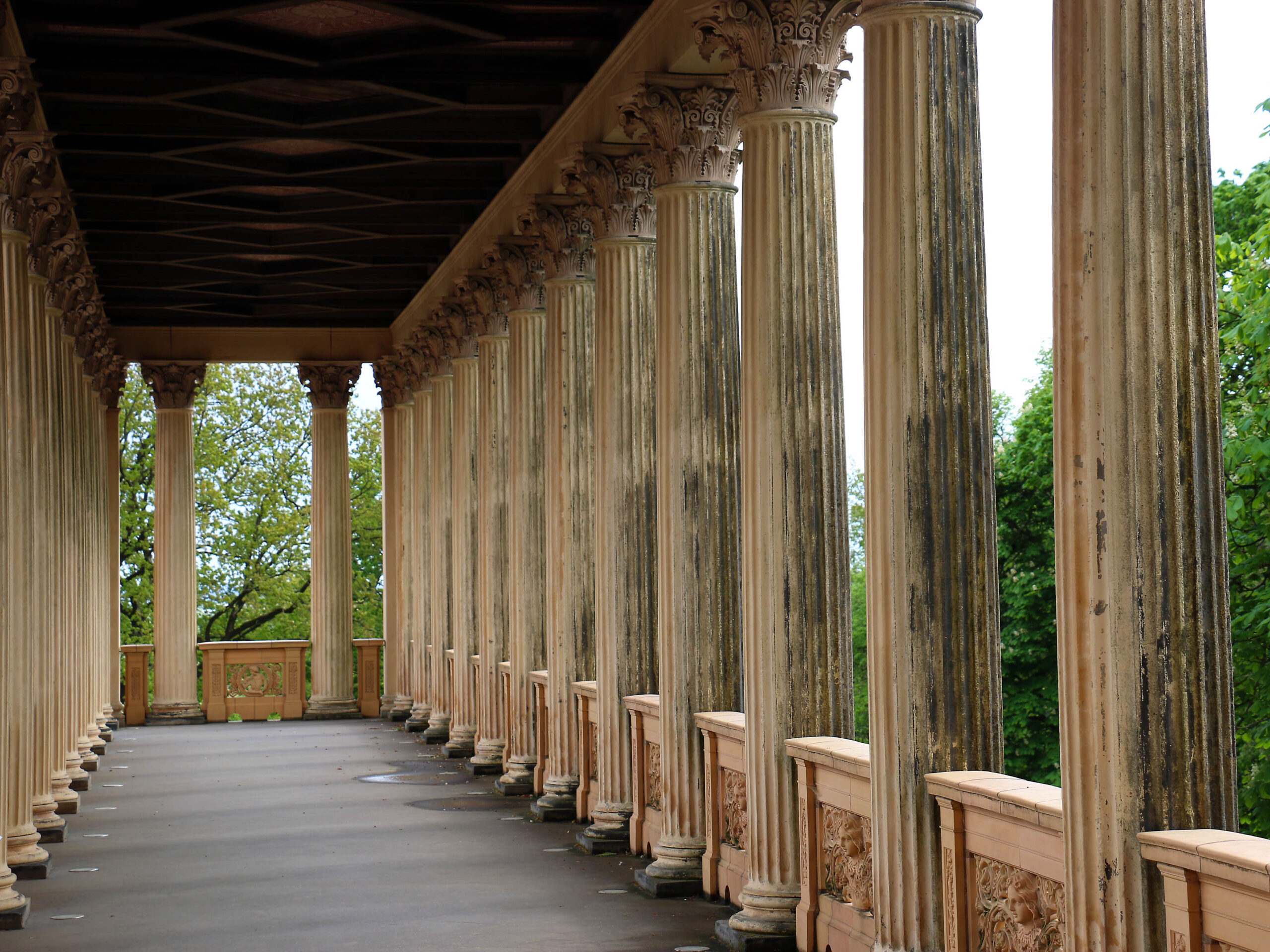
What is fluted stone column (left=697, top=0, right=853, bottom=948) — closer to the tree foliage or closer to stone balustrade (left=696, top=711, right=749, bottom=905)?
stone balustrade (left=696, top=711, right=749, bottom=905)

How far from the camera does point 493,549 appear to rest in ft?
95.4

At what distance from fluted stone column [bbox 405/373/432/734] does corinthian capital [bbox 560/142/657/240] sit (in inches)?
680

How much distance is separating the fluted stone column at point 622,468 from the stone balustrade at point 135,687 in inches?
1067

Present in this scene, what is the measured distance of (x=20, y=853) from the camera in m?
18.9

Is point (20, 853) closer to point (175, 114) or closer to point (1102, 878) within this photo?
point (175, 114)

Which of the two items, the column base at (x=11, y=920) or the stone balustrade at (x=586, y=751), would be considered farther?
the stone balustrade at (x=586, y=751)

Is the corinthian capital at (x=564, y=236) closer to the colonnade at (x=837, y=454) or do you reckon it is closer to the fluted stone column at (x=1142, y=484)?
the colonnade at (x=837, y=454)

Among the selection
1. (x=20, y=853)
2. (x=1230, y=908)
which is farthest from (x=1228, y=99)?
(x=1230, y=908)

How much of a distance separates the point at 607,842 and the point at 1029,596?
3112 cm

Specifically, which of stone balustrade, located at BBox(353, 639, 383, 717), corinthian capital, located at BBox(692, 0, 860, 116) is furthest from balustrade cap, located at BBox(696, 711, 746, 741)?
stone balustrade, located at BBox(353, 639, 383, 717)

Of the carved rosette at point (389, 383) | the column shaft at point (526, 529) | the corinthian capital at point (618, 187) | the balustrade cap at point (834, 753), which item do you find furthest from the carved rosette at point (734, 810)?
the carved rosette at point (389, 383)

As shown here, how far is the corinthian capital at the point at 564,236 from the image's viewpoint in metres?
23.5

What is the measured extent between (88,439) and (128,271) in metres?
4.08

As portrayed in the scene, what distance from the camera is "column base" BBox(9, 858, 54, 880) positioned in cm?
1866
